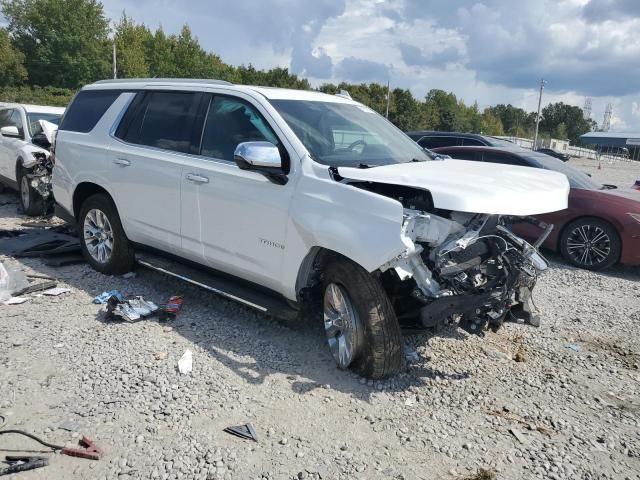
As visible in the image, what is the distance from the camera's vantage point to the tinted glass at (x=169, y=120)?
488 centimetres

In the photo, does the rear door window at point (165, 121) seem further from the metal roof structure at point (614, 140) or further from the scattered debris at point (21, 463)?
the metal roof structure at point (614, 140)

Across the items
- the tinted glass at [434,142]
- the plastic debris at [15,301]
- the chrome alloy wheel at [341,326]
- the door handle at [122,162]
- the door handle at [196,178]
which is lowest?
the plastic debris at [15,301]

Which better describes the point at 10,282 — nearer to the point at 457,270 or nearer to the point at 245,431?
the point at 245,431

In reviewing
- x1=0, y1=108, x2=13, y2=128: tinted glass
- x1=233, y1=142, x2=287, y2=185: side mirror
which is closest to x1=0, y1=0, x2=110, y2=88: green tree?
x1=0, y1=108, x2=13, y2=128: tinted glass

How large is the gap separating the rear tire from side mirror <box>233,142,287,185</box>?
615 centimetres

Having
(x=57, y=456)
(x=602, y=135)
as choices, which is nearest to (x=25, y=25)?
(x=57, y=456)

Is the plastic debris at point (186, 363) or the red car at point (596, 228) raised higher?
the red car at point (596, 228)

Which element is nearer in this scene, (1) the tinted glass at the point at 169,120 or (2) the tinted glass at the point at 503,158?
(1) the tinted glass at the point at 169,120

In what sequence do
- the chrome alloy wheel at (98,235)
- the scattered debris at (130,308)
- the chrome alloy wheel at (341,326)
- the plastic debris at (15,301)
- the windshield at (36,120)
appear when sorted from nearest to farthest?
the chrome alloy wheel at (341,326)
the scattered debris at (130,308)
the plastic debris at (15,301)
the chrome alloy wheel at (98,235)
the windshield at (36,120)

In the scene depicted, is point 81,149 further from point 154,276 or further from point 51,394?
point 51,394

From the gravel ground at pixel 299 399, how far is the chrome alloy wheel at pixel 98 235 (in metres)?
0.82

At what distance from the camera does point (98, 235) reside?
596 centimetres

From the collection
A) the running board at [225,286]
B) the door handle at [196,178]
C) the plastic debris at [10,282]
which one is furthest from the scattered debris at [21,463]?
the plastic debris at [10,282]

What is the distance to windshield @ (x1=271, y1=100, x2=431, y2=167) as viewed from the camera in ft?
13.7
